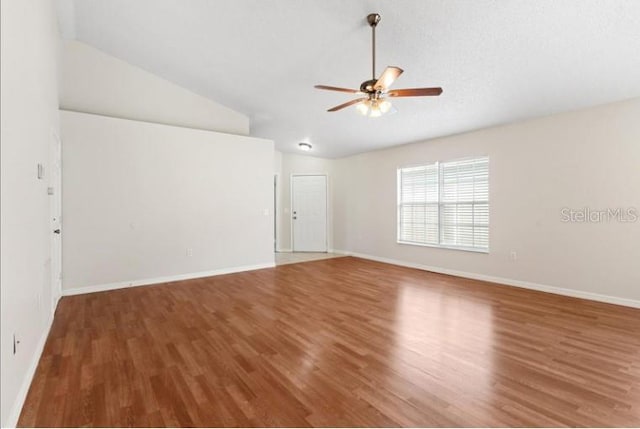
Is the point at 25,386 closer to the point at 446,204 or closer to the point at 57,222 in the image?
the point at 57,222

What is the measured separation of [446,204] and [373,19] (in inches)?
147

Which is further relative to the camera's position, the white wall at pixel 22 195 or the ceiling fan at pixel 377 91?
the ceiling fan at pixel 377 91

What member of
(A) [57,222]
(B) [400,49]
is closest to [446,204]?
(B) [400,49]

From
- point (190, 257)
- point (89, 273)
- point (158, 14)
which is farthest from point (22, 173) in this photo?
point (190, 257)

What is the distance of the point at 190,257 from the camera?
5.21 meters

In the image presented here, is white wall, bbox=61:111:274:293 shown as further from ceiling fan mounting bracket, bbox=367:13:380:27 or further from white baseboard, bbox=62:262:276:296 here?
ceiling fan mounting bracket, bbox=367:13:380:27

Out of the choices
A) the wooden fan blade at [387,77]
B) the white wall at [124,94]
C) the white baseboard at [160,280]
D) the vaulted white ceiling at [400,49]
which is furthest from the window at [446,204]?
the white wall at [124,94]

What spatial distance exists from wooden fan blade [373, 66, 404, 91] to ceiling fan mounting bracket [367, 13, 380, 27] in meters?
0.75

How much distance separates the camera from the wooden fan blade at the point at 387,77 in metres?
2.45

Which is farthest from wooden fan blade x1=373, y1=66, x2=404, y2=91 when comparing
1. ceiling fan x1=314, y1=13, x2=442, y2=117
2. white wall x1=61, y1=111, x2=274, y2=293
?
white wall x1=61, y1=111, x2=274, y2=293

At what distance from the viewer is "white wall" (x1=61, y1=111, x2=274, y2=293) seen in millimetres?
4281

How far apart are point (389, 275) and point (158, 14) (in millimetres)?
5162

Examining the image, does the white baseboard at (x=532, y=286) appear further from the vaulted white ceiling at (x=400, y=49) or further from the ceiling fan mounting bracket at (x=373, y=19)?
the ceiling fan mounting bracket at (x=373, y=19)

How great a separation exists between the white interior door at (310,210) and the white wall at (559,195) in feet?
10.3
